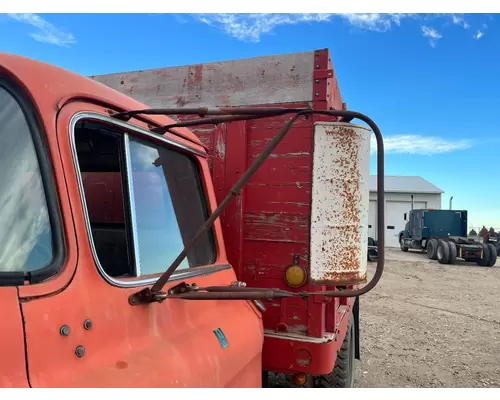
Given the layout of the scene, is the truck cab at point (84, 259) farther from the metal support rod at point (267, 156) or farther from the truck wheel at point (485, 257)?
the truck wheel at point (485, 257)

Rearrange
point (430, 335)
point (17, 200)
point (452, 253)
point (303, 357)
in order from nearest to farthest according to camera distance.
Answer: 1. point (17, 200)
2. point (303, 357)
3. point (430, 335)
4. point (452, 253)

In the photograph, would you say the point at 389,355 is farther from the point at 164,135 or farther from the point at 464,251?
the point at 464,251

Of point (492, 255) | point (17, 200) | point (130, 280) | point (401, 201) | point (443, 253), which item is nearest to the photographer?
point (17, 200)

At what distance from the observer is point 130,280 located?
1603 mm

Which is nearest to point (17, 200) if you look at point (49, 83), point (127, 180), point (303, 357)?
point (49, 83)

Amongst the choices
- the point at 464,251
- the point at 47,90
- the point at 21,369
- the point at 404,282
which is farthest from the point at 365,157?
the point at 464,251

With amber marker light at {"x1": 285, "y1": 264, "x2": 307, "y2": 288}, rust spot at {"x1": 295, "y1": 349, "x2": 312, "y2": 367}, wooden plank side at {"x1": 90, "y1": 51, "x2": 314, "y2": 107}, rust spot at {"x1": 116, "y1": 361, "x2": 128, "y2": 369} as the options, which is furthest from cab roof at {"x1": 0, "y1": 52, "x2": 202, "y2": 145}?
rust spot at {"x1": 295, "y1": 349, "x2": 312, "y2": 367}

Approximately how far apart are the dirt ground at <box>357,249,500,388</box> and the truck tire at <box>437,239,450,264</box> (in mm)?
6078

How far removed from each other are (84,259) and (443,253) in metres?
21.7

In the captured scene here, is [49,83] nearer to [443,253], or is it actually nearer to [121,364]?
[121,364]

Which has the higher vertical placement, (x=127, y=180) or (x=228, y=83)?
(x=228, y=83)

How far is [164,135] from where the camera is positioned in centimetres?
212

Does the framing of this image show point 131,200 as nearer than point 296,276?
Yes

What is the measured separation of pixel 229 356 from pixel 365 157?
3.40ft
